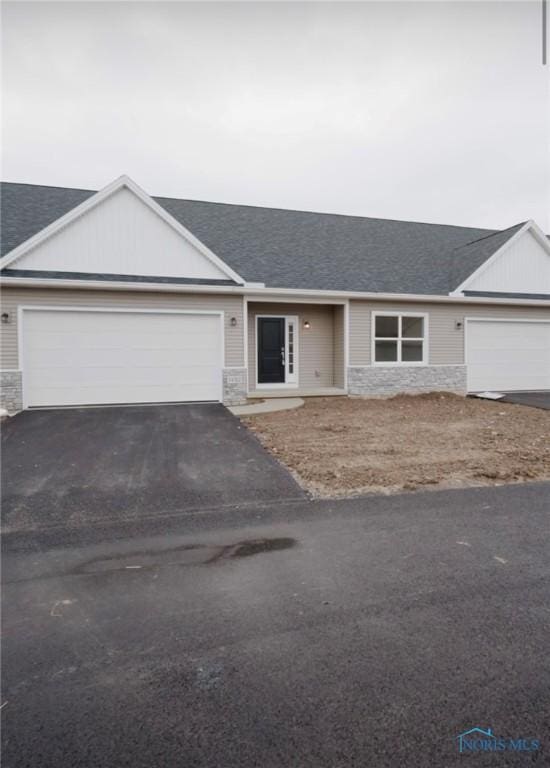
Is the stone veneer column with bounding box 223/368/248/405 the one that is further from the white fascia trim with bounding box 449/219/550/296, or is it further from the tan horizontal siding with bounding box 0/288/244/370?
the white fascia trim with bounding box 449/219/550/296

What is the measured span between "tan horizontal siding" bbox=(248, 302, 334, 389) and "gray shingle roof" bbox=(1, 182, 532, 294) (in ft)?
3.97

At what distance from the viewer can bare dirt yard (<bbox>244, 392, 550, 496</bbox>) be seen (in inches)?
224

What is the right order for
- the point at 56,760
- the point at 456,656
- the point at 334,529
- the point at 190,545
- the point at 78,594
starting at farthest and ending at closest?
the point at 334,529
the point at 190,545
the point at 78,594
the point at 456,656
the point at 56,760

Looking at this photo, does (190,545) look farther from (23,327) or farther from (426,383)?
(426,383)

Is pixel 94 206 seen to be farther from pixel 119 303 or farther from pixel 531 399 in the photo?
pixel 531 399

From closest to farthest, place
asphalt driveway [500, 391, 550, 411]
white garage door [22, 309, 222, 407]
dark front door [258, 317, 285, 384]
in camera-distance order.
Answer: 1. white garage door [22, 309, 222, 407]
2. asphalt driveway [500, 391, 550, 411]
3. dark front door [258, 317, 285, 384]

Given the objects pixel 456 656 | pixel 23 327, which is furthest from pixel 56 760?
pixel 23 327

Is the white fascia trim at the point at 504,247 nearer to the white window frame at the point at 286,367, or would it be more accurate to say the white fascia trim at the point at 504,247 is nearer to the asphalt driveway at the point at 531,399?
the asphalt driveway at the point at 531,399

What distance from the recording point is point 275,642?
2.52m

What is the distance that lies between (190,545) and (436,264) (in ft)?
48.7


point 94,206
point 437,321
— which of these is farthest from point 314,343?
point 94,206

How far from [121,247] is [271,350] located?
548 cm

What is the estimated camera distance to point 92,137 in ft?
67.6

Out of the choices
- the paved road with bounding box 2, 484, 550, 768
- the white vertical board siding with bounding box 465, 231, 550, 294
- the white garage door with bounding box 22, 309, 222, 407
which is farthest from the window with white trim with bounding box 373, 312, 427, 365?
the paved road with bounding box 2, 484, 550, 768
